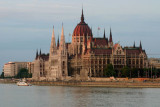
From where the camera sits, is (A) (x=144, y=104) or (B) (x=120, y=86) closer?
(A) (x=144, y=104)

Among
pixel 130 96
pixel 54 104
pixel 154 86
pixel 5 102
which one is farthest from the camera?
pixel 154 86

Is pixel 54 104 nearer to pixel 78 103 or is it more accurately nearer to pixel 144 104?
pixel 78 103

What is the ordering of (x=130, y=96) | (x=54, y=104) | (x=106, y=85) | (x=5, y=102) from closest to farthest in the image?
(x=54, y=104)
(x=5, y=102)
(x=130, y=96)
(x=106, y=85)

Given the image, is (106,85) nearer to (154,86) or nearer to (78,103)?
(154,86)

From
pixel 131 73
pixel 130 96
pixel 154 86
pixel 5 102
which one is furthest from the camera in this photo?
pixel 131 73

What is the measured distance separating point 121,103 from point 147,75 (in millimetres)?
85074

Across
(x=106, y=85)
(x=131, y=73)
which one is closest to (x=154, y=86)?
(x=106, y=85)

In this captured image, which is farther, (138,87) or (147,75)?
(147,75)

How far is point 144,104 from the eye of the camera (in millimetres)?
104062

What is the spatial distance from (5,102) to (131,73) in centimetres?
8329

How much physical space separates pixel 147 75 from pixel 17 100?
82089mm

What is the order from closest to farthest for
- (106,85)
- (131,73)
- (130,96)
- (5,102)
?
(5,102), (130,96), (106,85), (131,73)

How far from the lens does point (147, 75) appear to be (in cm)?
18925

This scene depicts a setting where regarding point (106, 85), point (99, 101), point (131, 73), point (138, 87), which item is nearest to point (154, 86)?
point (138, 87)
